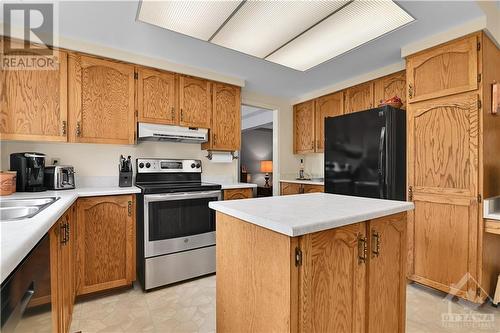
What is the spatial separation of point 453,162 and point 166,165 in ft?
9.17

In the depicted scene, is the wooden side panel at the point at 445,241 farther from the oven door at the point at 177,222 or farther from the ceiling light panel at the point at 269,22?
the oven door at the point at 177,222

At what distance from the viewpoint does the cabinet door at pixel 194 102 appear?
9.43 ft

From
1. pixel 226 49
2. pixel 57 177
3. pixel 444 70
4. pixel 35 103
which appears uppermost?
pixel 226 49

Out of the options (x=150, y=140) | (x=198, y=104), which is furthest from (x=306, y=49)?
(x=150, y=140)

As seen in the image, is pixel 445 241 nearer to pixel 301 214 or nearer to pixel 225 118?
pixel 301 214

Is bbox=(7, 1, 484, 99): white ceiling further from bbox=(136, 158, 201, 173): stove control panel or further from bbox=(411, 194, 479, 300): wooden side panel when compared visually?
bbox=(411, 194, 479, 300): wooden side panel

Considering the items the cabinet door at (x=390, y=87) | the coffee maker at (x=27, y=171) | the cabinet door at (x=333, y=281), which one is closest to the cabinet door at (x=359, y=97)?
the cabinet door at (x=390, y=87)

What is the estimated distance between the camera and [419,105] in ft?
7.58

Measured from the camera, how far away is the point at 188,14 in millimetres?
1714

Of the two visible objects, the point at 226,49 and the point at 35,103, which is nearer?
the point at 35,103

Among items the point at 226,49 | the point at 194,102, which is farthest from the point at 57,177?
the point at 226,49

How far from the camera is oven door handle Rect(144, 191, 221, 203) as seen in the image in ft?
7.53

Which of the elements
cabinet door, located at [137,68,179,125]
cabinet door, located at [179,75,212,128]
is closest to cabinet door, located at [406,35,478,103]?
cabinet door, located at [179,75,212,128]

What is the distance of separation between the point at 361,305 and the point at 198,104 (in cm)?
255
